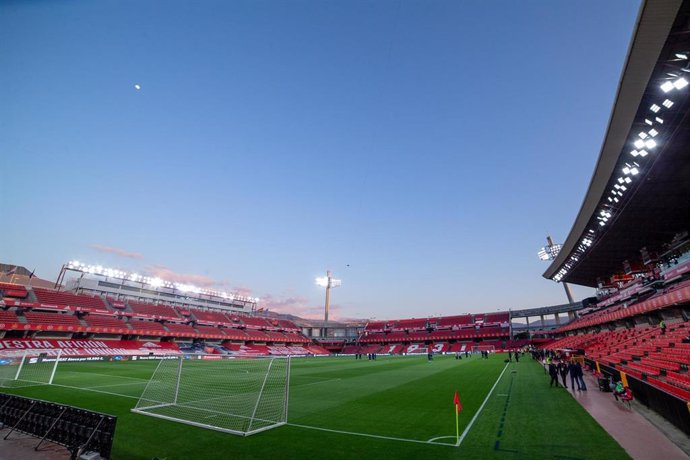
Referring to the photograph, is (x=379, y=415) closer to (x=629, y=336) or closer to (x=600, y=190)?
(x=600, y=190)

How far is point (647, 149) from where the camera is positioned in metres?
15.8

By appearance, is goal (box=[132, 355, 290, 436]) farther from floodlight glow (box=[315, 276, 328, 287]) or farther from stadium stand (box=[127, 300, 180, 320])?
floodlight glow (box=[315, 276, 328, 287])

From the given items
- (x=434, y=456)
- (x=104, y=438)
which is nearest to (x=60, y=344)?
(x=104, y=438)

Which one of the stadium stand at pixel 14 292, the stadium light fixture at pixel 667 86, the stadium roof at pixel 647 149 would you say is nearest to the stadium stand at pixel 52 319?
the stadium stand at pixel 14 292

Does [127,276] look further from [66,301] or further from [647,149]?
[647,149]

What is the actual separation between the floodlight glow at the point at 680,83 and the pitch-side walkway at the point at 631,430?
39.8ft

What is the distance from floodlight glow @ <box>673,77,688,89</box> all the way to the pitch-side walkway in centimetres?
1212

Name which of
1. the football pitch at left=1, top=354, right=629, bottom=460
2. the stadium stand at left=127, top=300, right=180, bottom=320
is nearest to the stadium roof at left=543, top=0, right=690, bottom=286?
the football pitch at left=1, top=354, right=629, bottom=460

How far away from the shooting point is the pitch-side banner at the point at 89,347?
34.9 m

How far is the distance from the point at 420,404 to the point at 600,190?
62.6 feet

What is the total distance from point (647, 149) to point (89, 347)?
2306 inches

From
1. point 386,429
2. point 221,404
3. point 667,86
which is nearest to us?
point 386,429

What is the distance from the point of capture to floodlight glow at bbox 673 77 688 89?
11.6m

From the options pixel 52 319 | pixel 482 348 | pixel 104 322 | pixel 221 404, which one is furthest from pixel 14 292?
pixel 482 348
